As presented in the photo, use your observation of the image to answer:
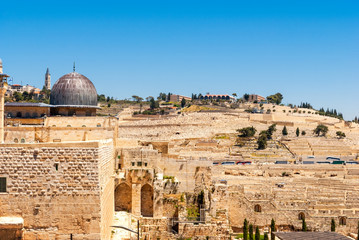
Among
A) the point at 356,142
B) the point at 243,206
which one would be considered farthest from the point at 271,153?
the point at 243,206

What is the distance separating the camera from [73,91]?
23359mm

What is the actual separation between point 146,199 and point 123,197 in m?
0.95

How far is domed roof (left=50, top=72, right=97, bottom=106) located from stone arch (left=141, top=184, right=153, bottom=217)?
18.3 feet

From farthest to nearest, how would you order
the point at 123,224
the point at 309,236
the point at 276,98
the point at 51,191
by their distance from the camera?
the point at 276,98
the point at 123,224
the point at 309,236
the point at 51,191

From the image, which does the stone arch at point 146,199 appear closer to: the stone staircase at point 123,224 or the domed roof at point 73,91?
the stone staircase at point 123,224

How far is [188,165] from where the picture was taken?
76.4ft

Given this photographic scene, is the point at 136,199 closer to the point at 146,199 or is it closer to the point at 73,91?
the point at 146,199

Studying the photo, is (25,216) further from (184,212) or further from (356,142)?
(356,142)

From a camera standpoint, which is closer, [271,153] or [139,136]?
[271,153]

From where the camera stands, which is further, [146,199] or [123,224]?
[146,199]

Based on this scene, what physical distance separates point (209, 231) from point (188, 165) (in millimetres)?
4614

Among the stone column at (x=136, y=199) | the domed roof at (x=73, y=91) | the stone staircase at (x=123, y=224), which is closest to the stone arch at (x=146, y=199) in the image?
the stone column at (x=136, y=199)

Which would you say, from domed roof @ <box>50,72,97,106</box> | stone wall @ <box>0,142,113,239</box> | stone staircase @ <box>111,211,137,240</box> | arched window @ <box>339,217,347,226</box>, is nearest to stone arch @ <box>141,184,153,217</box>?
stone staircase @ <box>111,211,137,240</box>

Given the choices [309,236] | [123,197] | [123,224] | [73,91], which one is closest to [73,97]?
[73,91]
